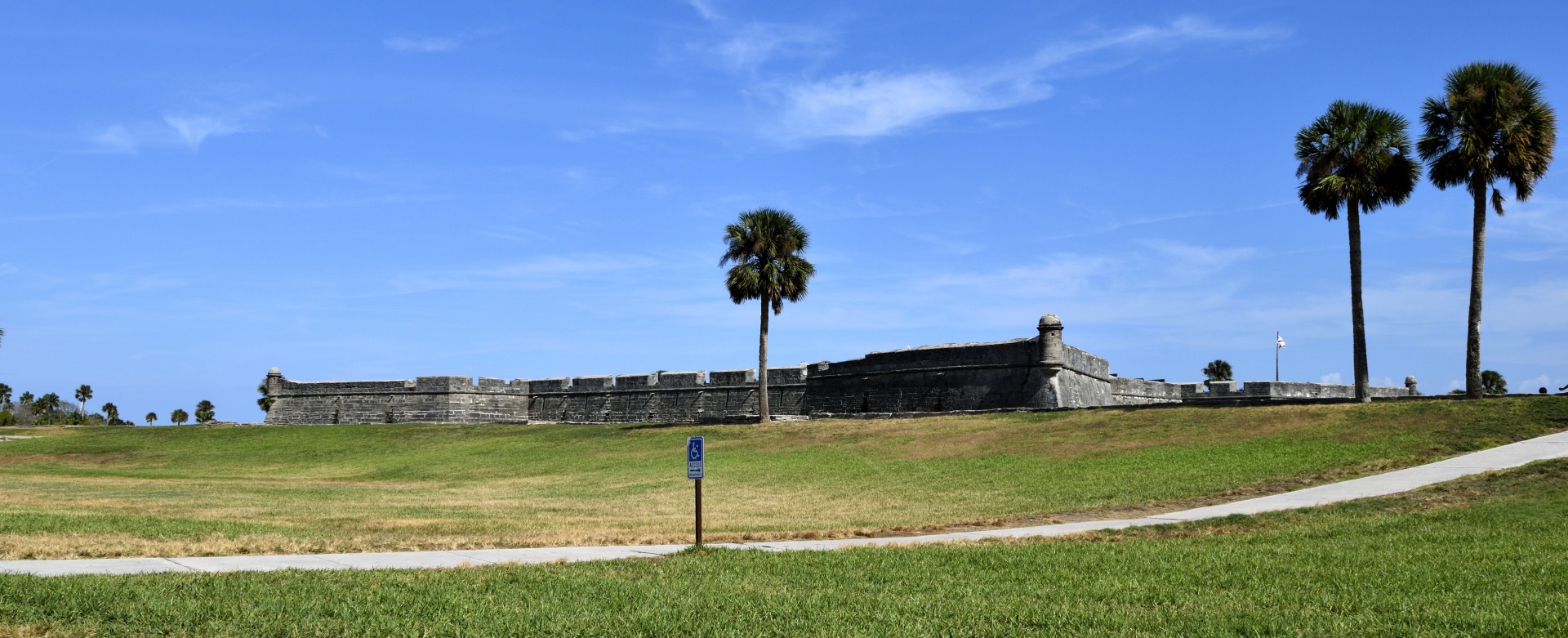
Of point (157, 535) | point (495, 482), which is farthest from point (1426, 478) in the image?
point (495, 482)

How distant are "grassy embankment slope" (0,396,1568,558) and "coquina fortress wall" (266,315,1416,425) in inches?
176

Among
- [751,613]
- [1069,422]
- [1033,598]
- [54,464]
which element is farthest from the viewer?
[54,464]

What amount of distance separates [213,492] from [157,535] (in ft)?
43.6

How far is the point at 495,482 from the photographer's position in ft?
108

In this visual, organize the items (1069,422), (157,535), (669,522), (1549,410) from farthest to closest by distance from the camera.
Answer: (1069,422) < (1549,410) < (669,522) < (157,535)

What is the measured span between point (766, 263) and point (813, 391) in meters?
7.11

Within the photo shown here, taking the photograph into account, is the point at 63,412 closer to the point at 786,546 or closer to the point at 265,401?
the point at 265,401

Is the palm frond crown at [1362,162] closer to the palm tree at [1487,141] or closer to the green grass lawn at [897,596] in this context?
the palm tree at [1487,141]

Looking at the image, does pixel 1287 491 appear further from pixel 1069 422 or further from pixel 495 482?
pixel 495 482

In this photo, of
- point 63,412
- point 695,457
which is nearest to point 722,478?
point 695,457

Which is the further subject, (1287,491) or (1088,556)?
(1287,491)

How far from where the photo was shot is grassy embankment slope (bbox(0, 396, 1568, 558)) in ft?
53.1

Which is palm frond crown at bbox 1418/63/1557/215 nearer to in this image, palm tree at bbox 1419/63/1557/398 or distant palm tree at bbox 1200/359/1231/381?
palm tree at bbox 1419/63/1557/398

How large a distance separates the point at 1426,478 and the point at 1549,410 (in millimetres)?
10815
